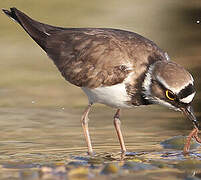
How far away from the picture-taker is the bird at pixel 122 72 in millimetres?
10687

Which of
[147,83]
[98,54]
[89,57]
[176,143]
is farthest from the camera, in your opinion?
[176,143]

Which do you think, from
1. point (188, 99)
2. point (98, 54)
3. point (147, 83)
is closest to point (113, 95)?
point (147, 83)

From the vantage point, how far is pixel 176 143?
11758mm

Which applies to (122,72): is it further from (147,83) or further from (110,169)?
(110,169)

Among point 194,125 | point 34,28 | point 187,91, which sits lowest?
point 194,125

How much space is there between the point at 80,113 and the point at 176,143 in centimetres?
300

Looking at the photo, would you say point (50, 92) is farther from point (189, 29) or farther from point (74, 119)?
point (189, 29)

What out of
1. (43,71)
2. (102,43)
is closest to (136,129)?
(102,43)

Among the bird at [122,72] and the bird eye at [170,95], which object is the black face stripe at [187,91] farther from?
the bird eye at [170,95]

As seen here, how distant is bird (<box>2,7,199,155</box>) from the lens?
10.7 m

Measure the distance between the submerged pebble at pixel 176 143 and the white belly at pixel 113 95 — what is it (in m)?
1.05

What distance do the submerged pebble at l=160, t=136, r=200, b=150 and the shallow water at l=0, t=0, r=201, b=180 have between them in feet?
0.06

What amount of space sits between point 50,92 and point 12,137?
11.9 feet

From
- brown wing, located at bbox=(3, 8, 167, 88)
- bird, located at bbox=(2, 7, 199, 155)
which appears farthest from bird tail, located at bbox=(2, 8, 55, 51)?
bird, located at bbox=(2, 7, 199, 155)
